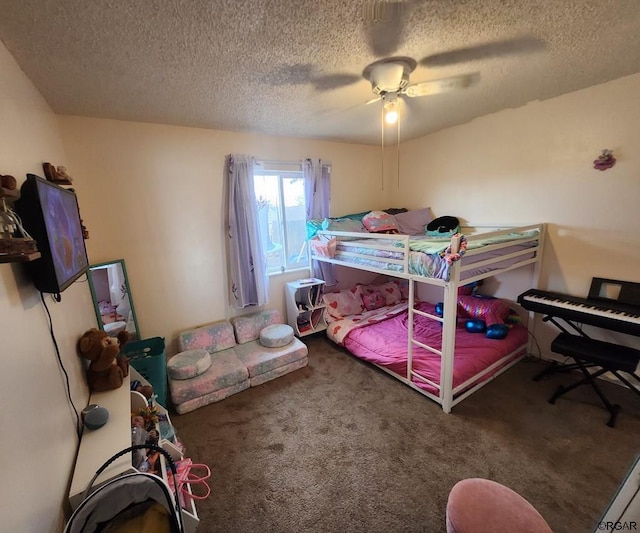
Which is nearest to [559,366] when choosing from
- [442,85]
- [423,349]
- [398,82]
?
[423,349]

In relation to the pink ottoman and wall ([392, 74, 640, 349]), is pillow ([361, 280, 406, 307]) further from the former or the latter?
the pink ottoman

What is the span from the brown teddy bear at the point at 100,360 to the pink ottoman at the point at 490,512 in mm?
1899

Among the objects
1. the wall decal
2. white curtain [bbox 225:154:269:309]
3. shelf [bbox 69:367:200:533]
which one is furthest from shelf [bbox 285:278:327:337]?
the wall decal

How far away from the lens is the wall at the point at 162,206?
236 cm

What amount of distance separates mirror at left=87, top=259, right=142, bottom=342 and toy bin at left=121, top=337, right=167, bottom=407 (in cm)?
17

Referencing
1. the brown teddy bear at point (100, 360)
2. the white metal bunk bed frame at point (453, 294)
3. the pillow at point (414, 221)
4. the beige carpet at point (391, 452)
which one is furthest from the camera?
the pillow at point (414, 221)

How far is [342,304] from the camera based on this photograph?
353cm

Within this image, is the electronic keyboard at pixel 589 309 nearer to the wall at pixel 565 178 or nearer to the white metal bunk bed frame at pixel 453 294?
the wall at pixel 565 178

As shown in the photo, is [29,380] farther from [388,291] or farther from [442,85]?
[388,291]

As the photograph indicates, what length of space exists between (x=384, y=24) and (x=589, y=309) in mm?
2490

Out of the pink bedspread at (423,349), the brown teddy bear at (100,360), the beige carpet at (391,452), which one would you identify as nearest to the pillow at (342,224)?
the pink bedspread at (423,349)

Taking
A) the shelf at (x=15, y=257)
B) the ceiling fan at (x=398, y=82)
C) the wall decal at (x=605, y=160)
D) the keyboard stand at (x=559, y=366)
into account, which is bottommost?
the keyboard stand at (x=559, y=366)

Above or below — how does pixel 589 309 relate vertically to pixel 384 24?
A: below

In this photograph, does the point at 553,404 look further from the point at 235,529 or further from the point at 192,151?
the point at 192,151
